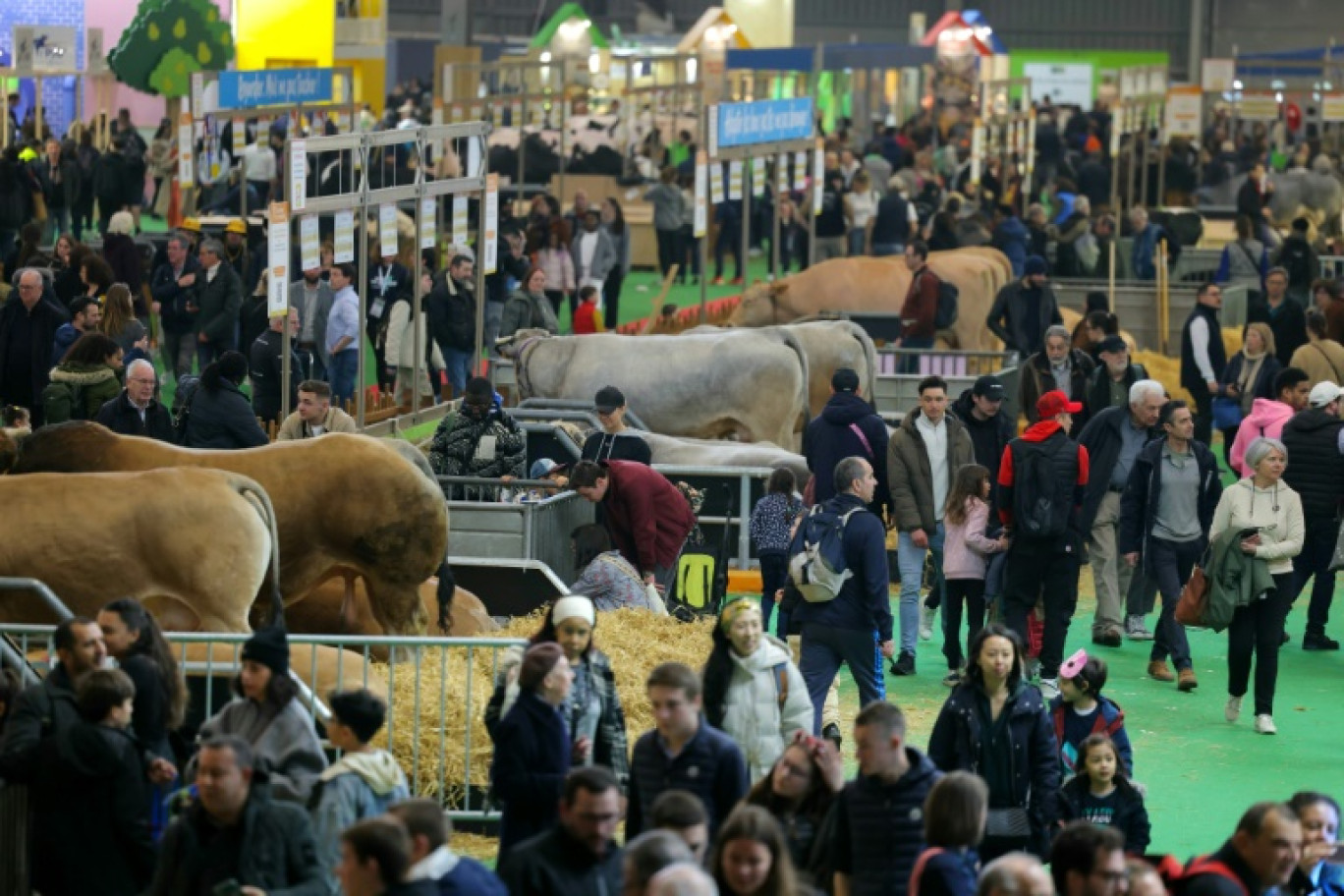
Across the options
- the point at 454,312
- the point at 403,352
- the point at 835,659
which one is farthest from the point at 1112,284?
the point at 835,659

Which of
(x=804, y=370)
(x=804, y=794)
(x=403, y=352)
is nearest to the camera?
(x=804, y=794)

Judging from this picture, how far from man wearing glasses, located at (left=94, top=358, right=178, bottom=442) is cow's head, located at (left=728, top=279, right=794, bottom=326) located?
10.3 m

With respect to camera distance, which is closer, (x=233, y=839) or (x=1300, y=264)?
(x=233, y=839)

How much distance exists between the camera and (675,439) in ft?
55.4

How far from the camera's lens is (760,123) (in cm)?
2442

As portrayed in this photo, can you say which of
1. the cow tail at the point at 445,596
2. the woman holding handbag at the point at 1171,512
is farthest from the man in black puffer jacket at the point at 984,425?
the cow tail at the point at 445,596

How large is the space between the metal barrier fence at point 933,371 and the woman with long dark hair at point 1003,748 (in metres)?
10.0

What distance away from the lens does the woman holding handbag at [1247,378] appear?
725 inches

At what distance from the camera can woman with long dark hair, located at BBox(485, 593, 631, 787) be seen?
8797 millimetres

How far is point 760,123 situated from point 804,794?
17.0 m

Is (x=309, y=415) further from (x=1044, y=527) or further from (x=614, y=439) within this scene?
(x=1044, y=527)

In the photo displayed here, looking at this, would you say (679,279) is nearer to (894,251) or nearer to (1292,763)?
(894,251)

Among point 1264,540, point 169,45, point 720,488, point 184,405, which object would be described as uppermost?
point 169,45

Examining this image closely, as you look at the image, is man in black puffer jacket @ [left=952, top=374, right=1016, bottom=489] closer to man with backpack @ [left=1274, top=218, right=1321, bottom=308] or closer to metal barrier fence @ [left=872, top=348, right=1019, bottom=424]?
metal barrier fence @ [left=872, top=348, right=1019, bottom=424]
